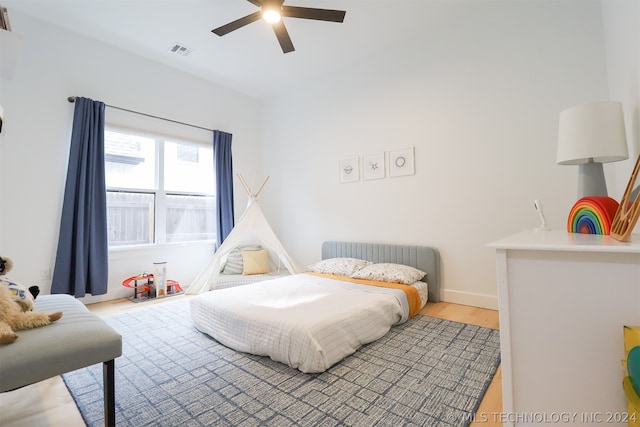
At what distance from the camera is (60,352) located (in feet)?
3.93

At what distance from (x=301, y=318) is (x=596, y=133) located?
2073 millimetres

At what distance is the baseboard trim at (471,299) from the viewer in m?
2.96

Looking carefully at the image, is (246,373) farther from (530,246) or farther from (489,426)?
(530,246)

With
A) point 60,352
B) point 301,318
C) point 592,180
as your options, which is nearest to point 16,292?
point 60,352

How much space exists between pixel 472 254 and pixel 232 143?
3953 mm

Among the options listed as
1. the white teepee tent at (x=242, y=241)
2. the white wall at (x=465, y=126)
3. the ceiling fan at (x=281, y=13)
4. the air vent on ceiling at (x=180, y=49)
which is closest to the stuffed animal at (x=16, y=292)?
the white teepee tent at (x=242, y=241)

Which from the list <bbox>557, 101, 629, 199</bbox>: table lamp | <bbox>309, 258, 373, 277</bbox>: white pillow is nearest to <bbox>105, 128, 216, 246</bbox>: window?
<bbox>309, 258, 373, 277</bbox>: white pillow

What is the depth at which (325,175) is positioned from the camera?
4363 millimetres

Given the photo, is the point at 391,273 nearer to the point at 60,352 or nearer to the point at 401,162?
the point at 401,162

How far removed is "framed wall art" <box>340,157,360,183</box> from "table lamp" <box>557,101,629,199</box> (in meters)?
2.44

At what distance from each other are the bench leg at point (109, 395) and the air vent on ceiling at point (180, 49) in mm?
3699

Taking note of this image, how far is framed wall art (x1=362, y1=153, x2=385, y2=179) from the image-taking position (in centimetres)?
375

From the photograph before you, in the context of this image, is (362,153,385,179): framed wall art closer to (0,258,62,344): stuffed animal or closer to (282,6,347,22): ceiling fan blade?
(282,6,347,22): ceiling fan blade

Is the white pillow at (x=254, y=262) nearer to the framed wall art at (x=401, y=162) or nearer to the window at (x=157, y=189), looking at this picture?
the window at (x=157, y=189)
